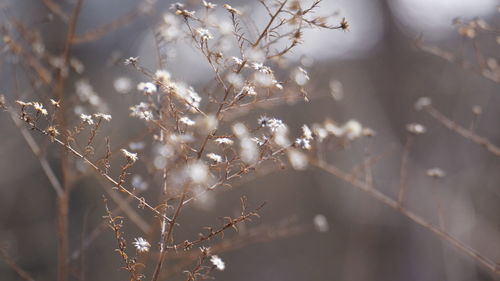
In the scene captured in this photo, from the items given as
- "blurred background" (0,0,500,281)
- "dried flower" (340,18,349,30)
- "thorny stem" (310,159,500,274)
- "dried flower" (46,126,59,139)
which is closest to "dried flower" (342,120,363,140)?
"thorny stem" (310,159,500,274)

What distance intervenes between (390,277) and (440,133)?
201 centimetres

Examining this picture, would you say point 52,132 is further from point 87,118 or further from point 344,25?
point 344,25

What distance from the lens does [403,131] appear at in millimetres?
6129

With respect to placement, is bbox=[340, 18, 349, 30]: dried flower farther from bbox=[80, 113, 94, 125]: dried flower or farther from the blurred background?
the blurred background

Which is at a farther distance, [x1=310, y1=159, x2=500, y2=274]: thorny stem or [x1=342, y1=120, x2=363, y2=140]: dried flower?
[x1=342, y1=120, x2=363, y2=140]: dried flower

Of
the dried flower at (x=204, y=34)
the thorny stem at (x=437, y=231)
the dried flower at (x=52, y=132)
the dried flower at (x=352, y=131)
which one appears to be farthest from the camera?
the dried flower at (x=352, y=131)

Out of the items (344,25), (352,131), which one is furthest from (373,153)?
(344,25)

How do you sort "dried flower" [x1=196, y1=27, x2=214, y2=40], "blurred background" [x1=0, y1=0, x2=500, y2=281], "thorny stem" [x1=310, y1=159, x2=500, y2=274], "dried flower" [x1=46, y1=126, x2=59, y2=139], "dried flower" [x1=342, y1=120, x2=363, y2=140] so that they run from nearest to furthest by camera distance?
1. "dried flower" [x1=46, y1=126, x2=59, y2=139]
2. "dried flower" [x1=196, y1=27, x2=214, y2=40]
3. "thorny stem" [x1=310, y1=159, x2=500, y2=274]
4. "dried flower" [x1=342, y1=120, x2=363, y2=140]
5. "blurred background" [x1=0, y1=0, x2=500, y2=281]

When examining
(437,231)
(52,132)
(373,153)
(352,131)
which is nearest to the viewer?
(52,132)

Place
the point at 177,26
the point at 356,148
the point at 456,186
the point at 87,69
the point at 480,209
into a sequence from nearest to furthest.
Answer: the point at 177,26 → the point at 456,186 → the point at 480,209 → the point at 87,69 → the point at 356,148

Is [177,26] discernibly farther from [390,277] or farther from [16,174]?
[390,277]

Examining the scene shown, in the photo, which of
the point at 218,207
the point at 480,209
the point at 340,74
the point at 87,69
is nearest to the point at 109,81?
the point at 87,69

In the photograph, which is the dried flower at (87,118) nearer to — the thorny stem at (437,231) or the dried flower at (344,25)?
the dried flower at (344,25)

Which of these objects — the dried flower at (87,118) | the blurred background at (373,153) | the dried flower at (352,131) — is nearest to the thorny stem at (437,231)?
the dried flower at (352,131)
